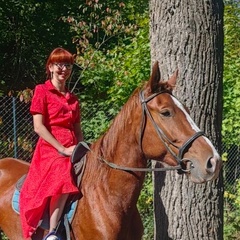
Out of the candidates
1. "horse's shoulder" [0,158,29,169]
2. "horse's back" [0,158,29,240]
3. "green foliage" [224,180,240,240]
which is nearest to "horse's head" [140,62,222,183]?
"horse's back" [0,158,29,240]

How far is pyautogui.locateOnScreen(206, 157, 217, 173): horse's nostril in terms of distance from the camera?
3455mm

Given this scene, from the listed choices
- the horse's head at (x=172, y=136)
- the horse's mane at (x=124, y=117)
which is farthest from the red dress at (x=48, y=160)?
the horse's head at (x=172, y=136)

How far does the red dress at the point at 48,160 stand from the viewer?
419 centimetres

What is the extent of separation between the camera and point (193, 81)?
4.63m

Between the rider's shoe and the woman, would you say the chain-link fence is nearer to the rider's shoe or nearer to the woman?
the woman

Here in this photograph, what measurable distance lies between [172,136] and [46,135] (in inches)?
42.8

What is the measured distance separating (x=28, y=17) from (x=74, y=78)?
330 cm

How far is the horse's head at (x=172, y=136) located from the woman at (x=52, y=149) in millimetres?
777

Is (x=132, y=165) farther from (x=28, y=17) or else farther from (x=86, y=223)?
(x=28, y=17)

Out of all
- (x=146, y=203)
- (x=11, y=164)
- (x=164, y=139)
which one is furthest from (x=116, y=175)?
(x=146, y=203)

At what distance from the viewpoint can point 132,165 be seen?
3.90 metres

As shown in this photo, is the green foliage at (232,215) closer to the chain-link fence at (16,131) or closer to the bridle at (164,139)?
the chain-link fence at (16,131)

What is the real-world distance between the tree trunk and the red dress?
0.93m

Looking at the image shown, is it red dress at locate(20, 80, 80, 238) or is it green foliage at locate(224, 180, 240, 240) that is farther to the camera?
green foliage at locate(224, 180, 240, 240)
